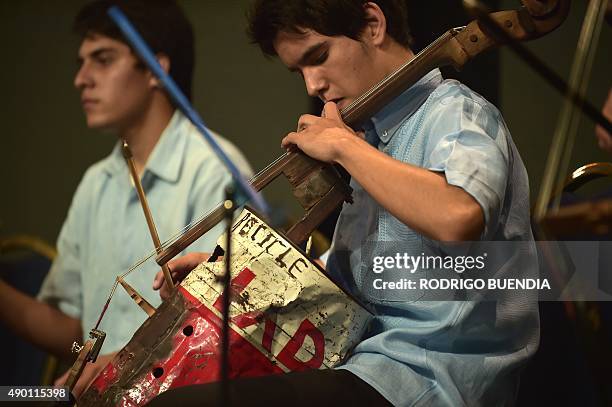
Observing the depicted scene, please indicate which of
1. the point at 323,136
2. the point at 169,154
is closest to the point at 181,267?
the point at 323,136

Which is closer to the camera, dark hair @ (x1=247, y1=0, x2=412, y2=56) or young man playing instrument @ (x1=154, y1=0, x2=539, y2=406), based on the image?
young man playing instrument @ (x1=154, y1=0, x2=539, y2=406)

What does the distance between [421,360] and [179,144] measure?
1.02m

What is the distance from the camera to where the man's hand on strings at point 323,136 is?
1.31 m

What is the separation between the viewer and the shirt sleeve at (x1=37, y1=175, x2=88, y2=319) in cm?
212

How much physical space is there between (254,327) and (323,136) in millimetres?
292

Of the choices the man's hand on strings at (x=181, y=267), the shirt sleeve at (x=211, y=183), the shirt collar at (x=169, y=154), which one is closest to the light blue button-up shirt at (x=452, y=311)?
the man's hand on strings at (x=181, y=267)

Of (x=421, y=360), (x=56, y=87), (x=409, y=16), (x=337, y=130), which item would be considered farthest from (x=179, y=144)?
(x=421, y=360)

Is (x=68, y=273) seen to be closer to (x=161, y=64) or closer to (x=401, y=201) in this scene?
(x=161, y=64)

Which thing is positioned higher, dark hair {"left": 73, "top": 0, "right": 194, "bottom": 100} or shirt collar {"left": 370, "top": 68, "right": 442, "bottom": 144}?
dark hair {"left": 73, "top": 0, "right": 194, "bottom": 100}

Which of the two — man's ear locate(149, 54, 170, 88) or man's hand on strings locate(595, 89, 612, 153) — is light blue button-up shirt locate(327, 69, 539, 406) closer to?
man's hand on strings locate(595, 89, 612, 153)

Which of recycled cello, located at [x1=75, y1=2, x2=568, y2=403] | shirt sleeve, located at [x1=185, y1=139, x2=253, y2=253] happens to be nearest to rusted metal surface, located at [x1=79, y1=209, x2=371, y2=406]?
recycled cello, located at [x1=75, y1=2, x2=568, y2=403]

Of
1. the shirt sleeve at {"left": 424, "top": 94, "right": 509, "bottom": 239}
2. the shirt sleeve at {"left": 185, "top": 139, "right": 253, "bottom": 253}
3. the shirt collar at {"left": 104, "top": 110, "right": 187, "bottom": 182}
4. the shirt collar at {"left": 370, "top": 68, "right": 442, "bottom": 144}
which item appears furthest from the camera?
the shirt collar at {"left": 104, "top": 110, "right": 187, "bottom": 182}

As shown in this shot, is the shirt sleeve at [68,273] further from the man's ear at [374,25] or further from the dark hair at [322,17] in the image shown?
the man's ear at [374,25]

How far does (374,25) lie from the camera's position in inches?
59.0
